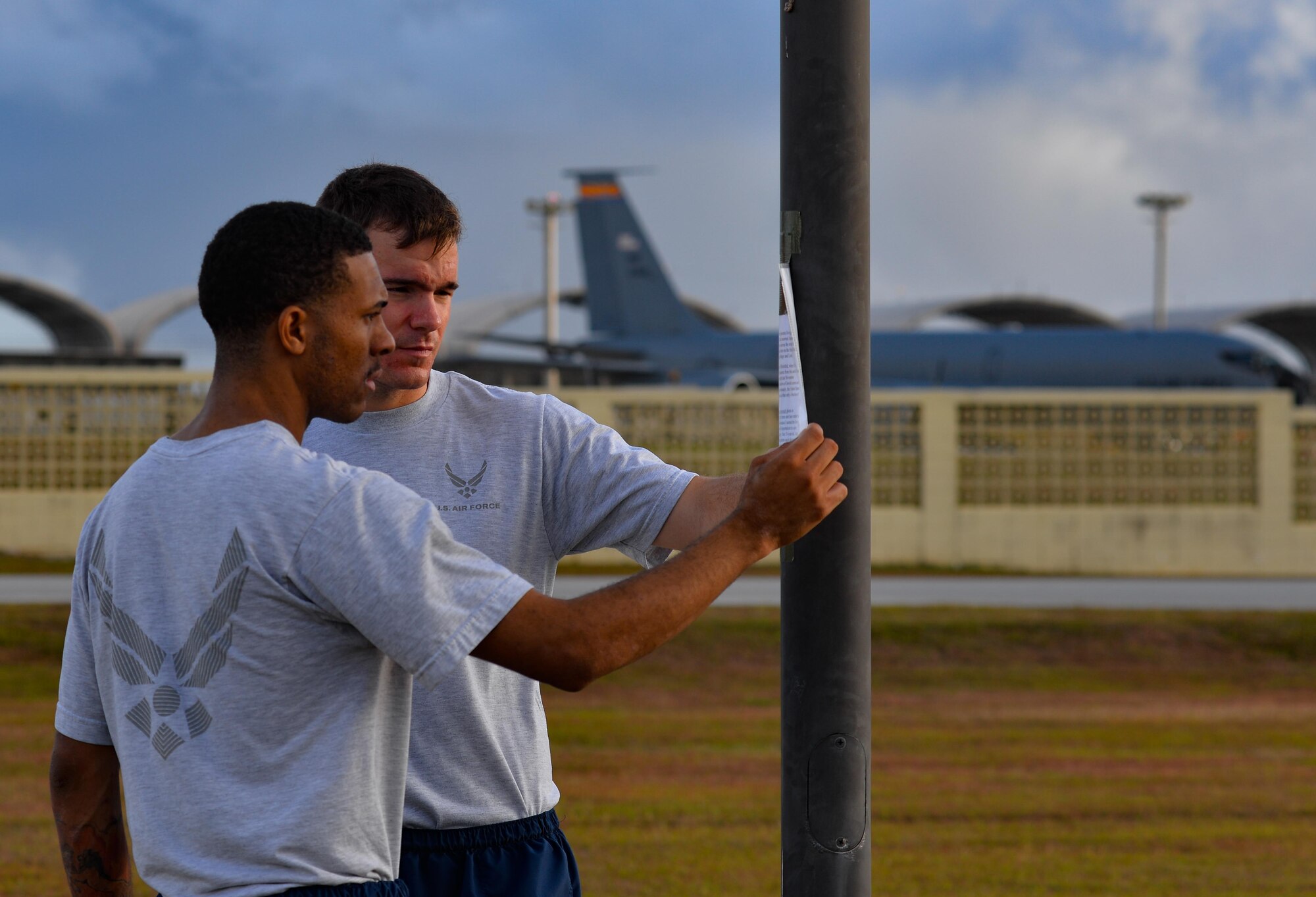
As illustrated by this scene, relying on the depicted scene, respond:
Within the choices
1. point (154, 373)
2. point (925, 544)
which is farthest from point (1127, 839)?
point (154, 373)

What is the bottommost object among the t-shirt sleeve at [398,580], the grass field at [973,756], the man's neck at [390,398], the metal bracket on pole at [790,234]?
the grass field at [973,756]

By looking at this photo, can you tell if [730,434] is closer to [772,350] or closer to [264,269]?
[772,350]

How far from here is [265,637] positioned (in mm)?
1812

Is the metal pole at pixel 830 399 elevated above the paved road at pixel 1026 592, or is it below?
above

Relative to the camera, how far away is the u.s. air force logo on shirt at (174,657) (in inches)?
70.8

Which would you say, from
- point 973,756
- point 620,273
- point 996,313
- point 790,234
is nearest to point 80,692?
point 790,234

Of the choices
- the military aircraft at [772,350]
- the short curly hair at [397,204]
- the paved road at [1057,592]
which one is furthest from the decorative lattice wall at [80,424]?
the short curly hair at [397,204]

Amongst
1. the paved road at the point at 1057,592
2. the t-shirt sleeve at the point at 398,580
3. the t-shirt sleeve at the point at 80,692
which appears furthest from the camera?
the paved road at the point at 1057,592

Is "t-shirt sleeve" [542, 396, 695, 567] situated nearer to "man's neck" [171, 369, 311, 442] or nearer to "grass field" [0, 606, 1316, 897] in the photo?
"man's neck" [171, 369, 311, 442]

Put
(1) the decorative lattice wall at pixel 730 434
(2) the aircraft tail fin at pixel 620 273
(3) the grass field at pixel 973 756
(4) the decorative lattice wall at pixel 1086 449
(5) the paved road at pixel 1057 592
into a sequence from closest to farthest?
(3) the grass field at pixel 973 756
(5) the paved road at pixel 1057 592
(4) the decorative lattice wall at pixel 1086 449
(1) the decorative lattice wall at pixel 730 434
(2) the aircraft tail fin at pixel 620 273

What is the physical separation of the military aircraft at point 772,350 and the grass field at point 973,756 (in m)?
17.7

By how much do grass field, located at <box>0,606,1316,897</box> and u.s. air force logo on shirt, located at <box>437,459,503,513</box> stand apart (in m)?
3.44

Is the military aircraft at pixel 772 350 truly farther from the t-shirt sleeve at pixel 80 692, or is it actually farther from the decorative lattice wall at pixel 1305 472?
the t-shirt sleeve at pixel 80 692

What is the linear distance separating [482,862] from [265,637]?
84 cm
